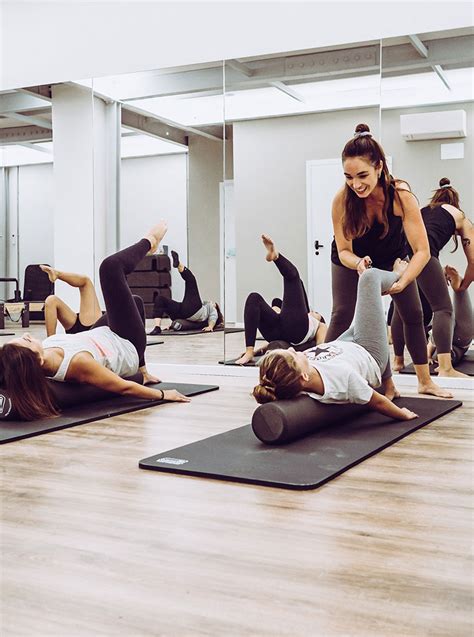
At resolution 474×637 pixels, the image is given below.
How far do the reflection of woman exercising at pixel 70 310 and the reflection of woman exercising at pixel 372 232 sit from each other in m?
1.63

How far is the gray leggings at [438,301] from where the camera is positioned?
13.2 ft

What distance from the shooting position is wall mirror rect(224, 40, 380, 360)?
14.2ft

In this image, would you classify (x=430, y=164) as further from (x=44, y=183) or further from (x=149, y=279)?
(x=44, y=183)

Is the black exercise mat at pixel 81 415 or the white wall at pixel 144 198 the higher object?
the white wall at pixel 144 198

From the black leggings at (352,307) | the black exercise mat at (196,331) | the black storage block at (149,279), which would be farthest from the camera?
the black storage block at (149,279)

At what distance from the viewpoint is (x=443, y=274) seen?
4.11 m

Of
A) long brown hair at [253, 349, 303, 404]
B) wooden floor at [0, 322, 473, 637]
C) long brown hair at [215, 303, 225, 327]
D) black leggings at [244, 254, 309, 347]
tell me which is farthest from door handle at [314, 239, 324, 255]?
wooden floor at [0, 322, 473, 637]

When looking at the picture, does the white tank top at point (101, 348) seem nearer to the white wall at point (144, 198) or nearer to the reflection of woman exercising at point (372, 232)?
the reflection of woman exercising at point (372, 232)

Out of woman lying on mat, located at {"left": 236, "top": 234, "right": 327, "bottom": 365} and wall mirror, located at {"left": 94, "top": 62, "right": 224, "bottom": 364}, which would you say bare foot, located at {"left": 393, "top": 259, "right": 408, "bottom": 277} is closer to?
woman lying on mat, located at {"left": 236, "top": 234, "right": 327, "bottom": 365}

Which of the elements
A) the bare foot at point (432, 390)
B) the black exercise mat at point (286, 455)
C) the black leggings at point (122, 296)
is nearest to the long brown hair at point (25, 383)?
the black leggings at point (122, 296)

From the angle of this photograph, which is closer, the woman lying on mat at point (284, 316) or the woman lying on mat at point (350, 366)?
the woman lying on mat at point (350, 366)

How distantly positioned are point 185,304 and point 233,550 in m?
3.67

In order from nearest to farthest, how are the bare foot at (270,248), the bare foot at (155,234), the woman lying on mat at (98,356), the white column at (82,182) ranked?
the woman lying on mat at (98,356) < the bare foot at (155,234) < the bare foot at (270,248) < the white column at (82,182)

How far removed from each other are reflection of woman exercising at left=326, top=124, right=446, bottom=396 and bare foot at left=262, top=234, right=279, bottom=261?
0.94 meters
